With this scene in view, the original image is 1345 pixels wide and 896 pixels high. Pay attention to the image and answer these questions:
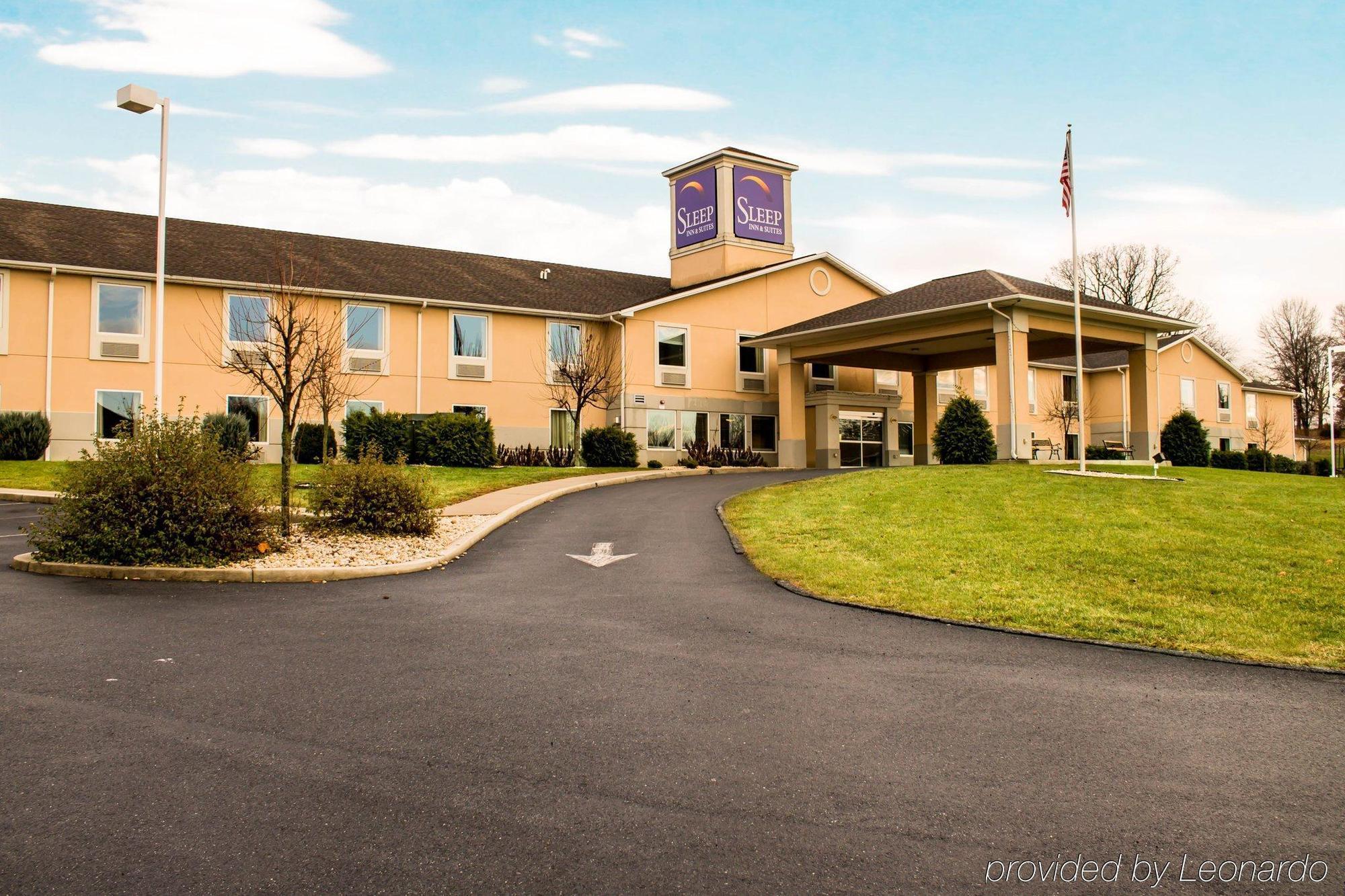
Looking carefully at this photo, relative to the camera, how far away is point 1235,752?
5387mm

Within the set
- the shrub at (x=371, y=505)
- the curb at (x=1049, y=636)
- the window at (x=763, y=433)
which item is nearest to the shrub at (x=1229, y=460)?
the window at (x=763, y=433)

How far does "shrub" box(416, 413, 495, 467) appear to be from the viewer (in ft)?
90.7

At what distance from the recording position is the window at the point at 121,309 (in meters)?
27.8

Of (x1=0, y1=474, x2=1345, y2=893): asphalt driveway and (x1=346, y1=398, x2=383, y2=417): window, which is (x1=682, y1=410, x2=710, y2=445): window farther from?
(x1=0, y1=474, x2=1345, y2=893): asphalt driveway

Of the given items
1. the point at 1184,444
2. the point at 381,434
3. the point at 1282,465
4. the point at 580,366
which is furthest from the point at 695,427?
the point at 1282,465

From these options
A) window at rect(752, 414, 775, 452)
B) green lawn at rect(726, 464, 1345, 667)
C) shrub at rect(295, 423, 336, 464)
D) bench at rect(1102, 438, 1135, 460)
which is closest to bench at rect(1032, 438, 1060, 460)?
bench at rect(1102, 438, 1135, 460)

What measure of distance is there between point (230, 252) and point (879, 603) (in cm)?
2744

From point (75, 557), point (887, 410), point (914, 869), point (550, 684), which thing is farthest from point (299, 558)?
point (887, 410)

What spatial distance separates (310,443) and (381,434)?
2.36 m

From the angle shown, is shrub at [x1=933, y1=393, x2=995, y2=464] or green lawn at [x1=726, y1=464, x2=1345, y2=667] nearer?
green lawn at [x1=726, y1=464, x2=1345, y2=667]

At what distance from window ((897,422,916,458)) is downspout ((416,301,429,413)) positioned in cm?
1906

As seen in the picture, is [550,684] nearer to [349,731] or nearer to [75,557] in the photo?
[349,731]

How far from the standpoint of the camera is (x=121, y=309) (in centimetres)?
2802

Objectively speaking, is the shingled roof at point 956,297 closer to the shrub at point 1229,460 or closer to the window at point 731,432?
the window at point 731,432
